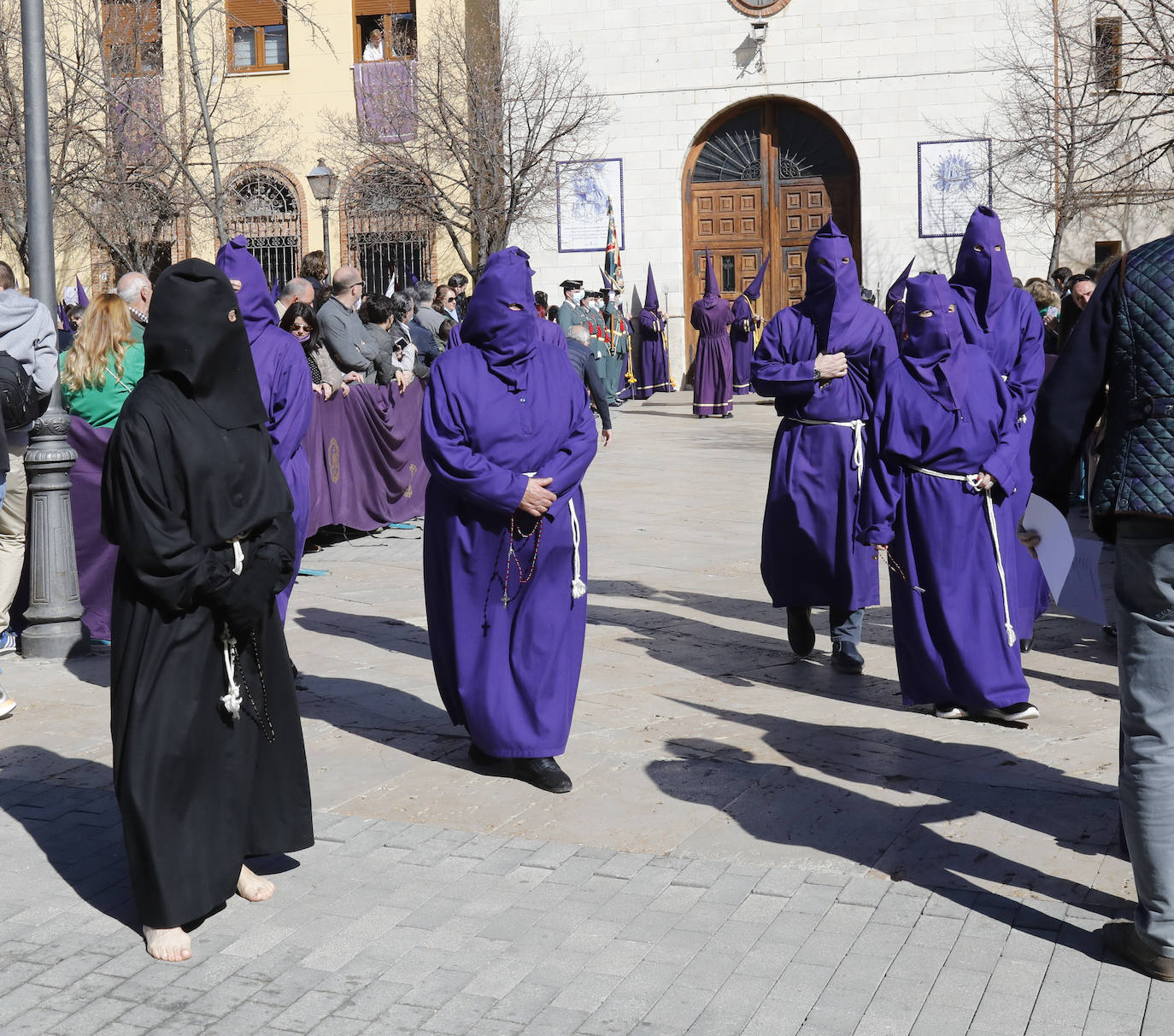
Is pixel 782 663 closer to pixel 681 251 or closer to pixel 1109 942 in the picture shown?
pixel 1109 942

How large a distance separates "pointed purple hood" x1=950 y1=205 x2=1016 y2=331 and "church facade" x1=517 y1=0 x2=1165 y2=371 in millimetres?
21609

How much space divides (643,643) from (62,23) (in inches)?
861

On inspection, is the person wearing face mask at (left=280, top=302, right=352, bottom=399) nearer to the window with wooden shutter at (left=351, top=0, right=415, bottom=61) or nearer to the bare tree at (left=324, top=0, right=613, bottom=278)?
the bare tree at (left=324, top=0, right=613, bottom=278)

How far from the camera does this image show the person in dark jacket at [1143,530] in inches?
153

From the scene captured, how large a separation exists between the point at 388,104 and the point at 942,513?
83.0ft

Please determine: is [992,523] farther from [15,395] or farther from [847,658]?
[15,395]

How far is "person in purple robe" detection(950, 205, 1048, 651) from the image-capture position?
7.58 metres

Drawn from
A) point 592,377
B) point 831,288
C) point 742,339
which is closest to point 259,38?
point 742,339

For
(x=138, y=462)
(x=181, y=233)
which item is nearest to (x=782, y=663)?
(x=138, y=462)

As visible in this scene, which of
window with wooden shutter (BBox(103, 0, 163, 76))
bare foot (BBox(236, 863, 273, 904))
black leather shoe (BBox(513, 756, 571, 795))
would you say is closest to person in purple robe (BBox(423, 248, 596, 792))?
black leather shoe (BBox(513, 756, 571, 795))

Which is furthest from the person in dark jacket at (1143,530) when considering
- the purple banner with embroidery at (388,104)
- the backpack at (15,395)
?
the purple banner with embroidery at (388,104)

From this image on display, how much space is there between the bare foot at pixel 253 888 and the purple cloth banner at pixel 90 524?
4.13 m

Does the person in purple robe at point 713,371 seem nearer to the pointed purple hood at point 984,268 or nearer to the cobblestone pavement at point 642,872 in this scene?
the pointed purple hood at point 984,268

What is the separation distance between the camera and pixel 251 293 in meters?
7.02
